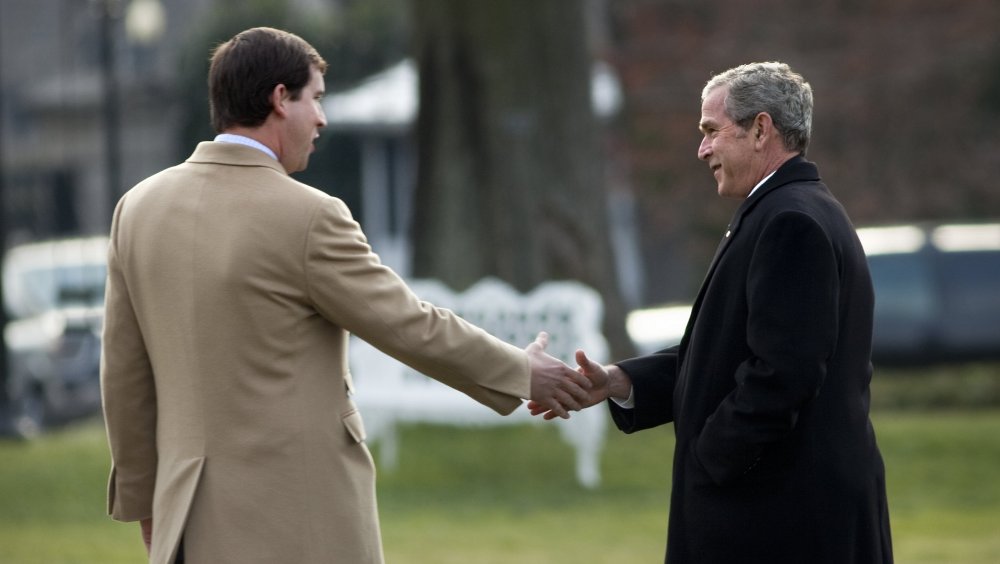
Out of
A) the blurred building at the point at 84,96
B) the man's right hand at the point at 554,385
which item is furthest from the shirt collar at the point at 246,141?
the blurred building at the point at 84,96

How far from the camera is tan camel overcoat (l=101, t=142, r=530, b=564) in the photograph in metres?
3.99

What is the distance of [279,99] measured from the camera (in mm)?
4066

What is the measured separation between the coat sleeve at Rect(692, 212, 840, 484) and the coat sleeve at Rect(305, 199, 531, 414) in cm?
69

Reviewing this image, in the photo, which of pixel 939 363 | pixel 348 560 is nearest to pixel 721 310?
pixel 348 560

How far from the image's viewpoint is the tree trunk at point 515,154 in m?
13.5

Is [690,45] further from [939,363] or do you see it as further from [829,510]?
[829,510]

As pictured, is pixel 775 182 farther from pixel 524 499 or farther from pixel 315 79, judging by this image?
pixel 524 499

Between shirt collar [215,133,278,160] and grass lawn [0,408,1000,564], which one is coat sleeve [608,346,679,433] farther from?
grass lawn [0,408,1000,564]

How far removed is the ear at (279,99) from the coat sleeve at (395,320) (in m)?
0.28

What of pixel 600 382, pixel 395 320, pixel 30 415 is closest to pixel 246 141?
pixel 395 320

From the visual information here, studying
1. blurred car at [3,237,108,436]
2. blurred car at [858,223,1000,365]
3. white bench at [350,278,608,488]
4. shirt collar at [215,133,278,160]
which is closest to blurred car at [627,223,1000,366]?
blurred car at [858,223,1000,365]

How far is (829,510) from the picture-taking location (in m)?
4.05

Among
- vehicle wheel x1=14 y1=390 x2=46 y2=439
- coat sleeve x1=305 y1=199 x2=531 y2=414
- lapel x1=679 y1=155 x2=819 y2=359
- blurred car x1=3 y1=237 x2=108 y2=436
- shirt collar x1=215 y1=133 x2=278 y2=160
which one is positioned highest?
shirt collar x1=215 y1=133 x2=278 y2=160

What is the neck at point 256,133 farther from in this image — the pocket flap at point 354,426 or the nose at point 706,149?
the nose at point 706,149
